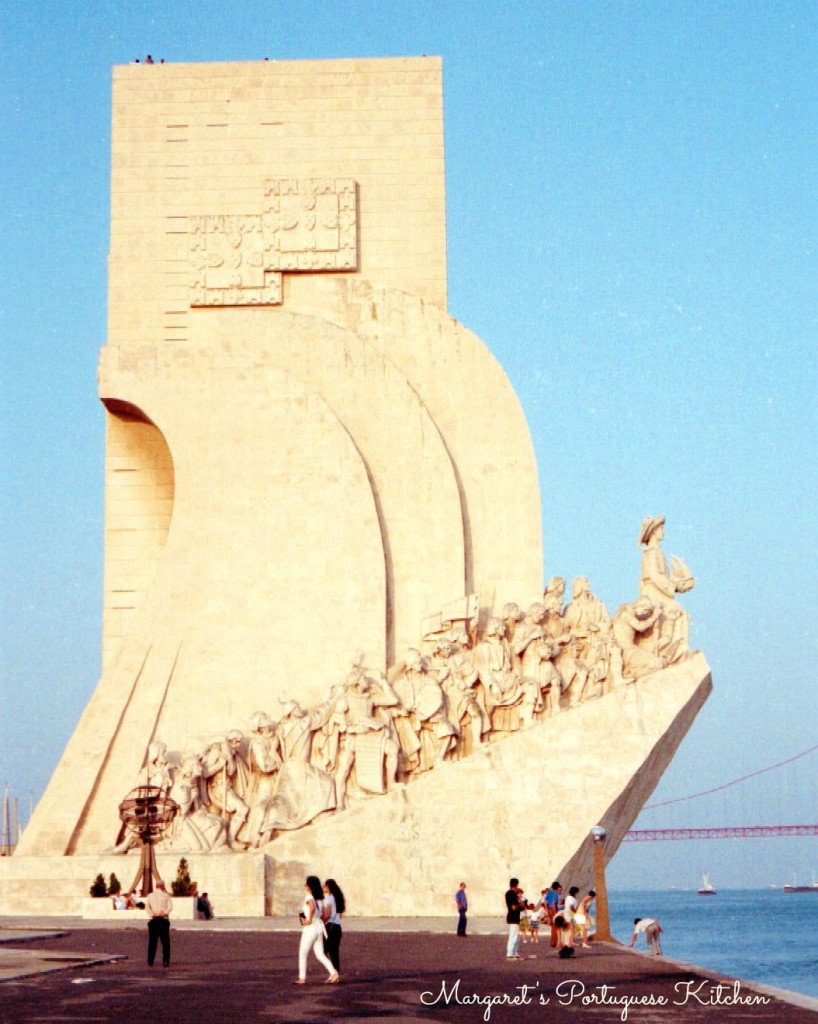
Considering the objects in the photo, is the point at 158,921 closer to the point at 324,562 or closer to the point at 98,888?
the point at 98,888

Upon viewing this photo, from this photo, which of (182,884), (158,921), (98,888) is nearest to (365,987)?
(158,921)

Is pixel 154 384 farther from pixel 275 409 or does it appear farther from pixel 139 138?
pixel 139 138

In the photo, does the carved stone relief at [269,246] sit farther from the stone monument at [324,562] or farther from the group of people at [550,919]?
the group of people at [550,919]

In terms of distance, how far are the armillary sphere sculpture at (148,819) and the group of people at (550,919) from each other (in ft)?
10.6

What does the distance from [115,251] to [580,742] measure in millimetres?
8262

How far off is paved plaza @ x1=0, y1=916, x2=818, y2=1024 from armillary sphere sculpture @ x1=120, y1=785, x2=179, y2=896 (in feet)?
8.36

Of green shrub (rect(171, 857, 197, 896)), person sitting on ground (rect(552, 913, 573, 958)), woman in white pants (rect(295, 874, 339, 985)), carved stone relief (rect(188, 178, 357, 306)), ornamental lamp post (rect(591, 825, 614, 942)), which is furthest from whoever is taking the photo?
carved stone relief (rect(188, 178, 357, 306))

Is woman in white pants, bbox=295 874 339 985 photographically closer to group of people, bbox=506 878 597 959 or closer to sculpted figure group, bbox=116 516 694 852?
group of people, bbox=506 878 597 959

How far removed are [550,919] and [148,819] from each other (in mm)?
4009

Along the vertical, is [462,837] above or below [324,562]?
below

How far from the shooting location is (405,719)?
1614 centimetres

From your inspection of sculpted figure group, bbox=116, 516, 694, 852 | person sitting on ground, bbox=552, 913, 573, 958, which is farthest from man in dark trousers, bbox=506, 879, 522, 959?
sculpted figure group, bbox=116, 516, 694, 852

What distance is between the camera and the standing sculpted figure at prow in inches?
641

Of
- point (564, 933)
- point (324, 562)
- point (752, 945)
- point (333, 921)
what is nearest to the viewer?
point (333, 921)
